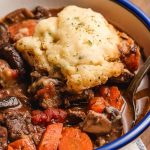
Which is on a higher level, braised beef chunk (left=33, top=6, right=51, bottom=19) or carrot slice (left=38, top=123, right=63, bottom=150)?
braised beef chunk (left=33, top=6, right=51, bottom=19)

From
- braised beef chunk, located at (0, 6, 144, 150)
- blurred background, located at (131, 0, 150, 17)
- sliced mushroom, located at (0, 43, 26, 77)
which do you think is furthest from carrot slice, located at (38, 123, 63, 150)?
blurred background, located at (131, 0, 150, 17)

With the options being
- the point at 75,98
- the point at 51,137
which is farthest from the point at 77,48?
the point at 51,137

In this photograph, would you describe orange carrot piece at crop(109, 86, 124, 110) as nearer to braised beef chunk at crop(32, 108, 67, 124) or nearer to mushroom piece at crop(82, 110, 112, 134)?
mushroom piece at crop(82, 110, 112, 134)

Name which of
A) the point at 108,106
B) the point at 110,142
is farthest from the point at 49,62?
the point at 110,142

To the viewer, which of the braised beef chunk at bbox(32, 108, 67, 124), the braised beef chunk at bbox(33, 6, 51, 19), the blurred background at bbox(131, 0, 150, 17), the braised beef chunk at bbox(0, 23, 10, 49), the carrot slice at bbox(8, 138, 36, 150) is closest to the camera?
the carrot slice at bbox(8, 138, 36, 150)

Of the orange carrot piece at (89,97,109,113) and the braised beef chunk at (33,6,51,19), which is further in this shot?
the braised beef chunk at (33,6,51,19)

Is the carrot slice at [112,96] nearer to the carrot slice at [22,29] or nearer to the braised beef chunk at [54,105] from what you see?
the braised beef chunk at [54,105]

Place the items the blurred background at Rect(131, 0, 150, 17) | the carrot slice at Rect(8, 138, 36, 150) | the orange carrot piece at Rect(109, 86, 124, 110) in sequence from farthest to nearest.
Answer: the blurred background at Rect(131, 0, 150, 17) → the orange carrot piece at Rect(109, 86, 124, 110) → the carrot slice at Rect(8, 138, 36, 150)

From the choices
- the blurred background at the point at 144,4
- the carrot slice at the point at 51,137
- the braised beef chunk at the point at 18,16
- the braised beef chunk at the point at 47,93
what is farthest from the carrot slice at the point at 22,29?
the blurred background at the point at 144,4
